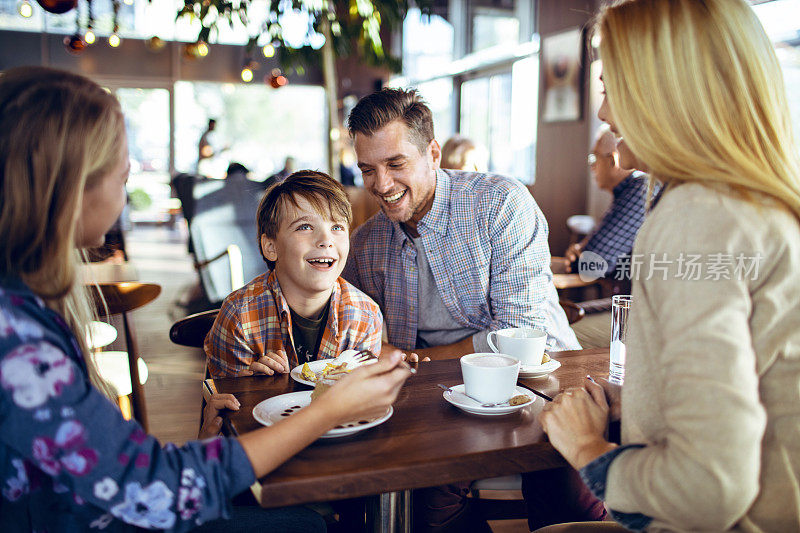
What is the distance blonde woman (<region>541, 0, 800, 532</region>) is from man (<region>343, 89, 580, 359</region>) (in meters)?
1.11

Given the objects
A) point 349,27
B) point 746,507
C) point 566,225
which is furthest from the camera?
point 566,225

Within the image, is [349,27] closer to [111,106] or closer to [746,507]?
[111,106]

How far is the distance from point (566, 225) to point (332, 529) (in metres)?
4.42

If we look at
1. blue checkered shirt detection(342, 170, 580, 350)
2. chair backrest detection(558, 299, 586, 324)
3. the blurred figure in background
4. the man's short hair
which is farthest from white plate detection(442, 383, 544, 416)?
the blurred figure in background

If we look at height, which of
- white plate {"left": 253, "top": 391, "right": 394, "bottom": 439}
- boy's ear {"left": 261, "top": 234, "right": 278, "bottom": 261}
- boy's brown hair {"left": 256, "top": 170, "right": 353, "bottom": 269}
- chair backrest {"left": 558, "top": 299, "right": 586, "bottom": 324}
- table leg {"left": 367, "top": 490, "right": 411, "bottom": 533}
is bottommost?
table leg {"left": 367, "top": 490, "right": 411, "bottom": 533}

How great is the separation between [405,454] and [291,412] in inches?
10.0

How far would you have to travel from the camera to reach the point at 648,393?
88 cm

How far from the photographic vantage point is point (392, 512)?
1184 mm

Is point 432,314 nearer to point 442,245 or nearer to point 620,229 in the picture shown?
point 442,245

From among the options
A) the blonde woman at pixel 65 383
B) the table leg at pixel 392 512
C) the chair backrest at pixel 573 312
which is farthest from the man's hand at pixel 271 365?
the chair backrest at pixel 573 312

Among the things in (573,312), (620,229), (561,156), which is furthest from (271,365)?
(561,156)

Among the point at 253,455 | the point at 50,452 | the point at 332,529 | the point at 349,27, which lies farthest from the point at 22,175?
the point at 349,27

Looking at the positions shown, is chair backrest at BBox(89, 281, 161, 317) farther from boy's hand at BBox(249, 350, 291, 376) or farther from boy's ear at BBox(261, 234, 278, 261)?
boy's hand at BBox(249, 350, 291, 376)

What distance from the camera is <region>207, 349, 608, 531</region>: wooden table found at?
2.86ft
